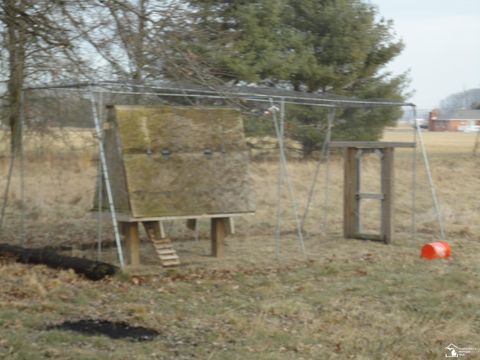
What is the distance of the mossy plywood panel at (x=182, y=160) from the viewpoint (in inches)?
467

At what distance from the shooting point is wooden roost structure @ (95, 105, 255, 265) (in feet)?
38.8

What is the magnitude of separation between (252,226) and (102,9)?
7906mm

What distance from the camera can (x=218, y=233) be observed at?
42.6 feet

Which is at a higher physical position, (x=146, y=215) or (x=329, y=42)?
(x=329, y=42)

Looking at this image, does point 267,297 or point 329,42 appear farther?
point 329,42

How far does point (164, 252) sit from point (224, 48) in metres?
6.03

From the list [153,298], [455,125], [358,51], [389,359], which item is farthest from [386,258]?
[455,125]

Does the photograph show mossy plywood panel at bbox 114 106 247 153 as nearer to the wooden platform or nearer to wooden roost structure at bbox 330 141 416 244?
the wooden platform

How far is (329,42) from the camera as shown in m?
25.0

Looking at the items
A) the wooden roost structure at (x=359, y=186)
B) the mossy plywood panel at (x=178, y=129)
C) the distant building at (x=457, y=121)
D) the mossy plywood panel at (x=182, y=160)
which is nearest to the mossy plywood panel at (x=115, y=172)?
the mossy plywood panel at (x=182, y=160)

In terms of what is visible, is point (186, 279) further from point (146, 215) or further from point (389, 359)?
point (389, 359)

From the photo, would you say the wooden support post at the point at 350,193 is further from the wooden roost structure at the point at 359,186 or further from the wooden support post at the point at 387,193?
the wooden support post at the point at 387,193
